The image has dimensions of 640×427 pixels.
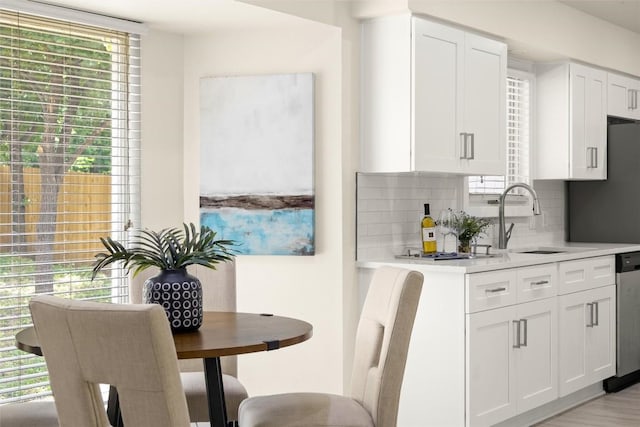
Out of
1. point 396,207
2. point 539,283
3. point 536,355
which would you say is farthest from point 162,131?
point 536,355

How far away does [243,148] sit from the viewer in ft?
14.9

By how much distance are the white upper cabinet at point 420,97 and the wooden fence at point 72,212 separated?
136cm

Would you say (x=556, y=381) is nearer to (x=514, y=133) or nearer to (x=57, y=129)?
(x=514, y=133)

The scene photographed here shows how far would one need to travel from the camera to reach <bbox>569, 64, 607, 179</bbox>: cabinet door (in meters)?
5.88

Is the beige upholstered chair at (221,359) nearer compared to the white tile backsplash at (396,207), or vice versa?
the beige upholstered chair at (221,359)

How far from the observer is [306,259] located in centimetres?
451

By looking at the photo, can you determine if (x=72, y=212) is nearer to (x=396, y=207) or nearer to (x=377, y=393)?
(x=396, y=207)

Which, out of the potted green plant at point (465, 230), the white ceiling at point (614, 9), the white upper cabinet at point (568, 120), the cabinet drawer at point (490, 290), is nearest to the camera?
the cabinet drawer at point (490, 290)

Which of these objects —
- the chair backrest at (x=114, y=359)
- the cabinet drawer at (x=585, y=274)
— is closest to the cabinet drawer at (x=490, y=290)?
the cabinet drawer at (x=585, y=274)

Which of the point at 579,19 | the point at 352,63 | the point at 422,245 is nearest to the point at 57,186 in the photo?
the point at 352,63

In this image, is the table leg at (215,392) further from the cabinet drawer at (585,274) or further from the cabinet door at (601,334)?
the cabinet door at (601,334)

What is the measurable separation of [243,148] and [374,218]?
31.0 inches

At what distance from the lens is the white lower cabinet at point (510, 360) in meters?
4.23

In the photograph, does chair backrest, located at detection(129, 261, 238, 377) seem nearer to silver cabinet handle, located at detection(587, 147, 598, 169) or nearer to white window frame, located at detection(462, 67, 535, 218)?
white window frame, located at detection(462, 67, 535, 218)
